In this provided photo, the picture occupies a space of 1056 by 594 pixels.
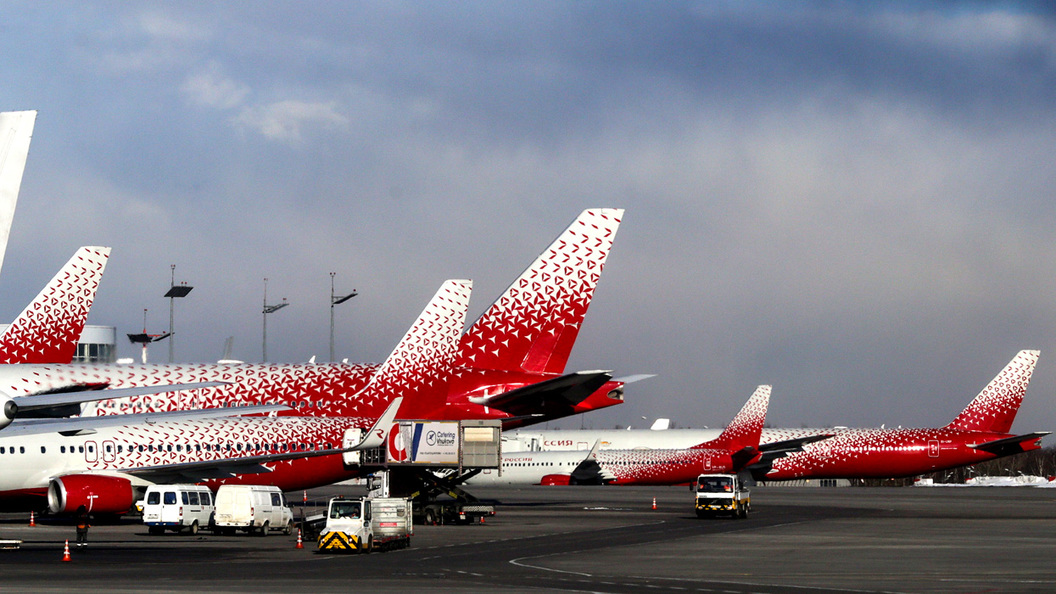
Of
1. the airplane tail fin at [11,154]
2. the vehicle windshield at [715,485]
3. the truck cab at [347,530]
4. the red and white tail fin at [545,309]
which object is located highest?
the red and white tail fin at [545,309]

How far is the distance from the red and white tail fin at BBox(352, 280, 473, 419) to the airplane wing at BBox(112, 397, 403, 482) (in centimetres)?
646

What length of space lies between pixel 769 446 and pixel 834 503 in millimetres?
19721

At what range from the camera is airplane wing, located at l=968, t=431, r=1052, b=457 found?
96.9 m

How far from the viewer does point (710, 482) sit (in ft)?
191

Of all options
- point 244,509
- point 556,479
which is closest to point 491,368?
point 244,509

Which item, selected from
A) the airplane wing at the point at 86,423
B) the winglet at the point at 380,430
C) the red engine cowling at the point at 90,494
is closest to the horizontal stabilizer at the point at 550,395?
the winglet at the point at 380,430

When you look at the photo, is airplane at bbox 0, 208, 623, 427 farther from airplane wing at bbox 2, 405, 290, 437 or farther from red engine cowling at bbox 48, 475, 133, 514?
red engine cowling at bbox 48, 475, 133, 514

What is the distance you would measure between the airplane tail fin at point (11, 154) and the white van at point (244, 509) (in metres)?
25.7

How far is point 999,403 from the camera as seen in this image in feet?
333

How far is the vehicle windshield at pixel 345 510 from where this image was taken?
3706cm

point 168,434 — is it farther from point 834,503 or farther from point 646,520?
point 834,503

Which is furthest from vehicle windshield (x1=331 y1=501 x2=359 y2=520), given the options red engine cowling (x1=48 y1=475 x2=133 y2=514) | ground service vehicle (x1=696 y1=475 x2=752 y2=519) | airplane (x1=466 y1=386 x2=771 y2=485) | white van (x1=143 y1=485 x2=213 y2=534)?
airplane (x1=466 y1=386 x2=771 y2=485)

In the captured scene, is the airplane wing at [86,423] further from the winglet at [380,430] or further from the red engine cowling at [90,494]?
the winglet at [380,430]

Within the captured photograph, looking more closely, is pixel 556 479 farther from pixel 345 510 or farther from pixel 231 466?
pixel 345 510
